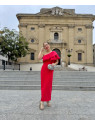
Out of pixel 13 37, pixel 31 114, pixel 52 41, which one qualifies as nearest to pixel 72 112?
pixel 31 114

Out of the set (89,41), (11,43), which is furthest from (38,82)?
(89,41)

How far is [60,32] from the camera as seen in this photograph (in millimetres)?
37500

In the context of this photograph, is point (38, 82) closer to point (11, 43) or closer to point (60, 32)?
point (11, 43)

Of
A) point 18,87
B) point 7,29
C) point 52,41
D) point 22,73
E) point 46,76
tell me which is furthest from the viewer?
point 52,41

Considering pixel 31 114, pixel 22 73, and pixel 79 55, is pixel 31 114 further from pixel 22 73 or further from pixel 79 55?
pixel 79 55

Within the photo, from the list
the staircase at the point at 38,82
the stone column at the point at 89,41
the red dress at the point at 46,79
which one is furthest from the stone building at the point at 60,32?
the red dress at the point at 46,79

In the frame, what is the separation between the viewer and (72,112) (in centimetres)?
428

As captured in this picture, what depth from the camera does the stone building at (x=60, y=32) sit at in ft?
122

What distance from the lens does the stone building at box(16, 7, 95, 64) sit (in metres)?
37.3

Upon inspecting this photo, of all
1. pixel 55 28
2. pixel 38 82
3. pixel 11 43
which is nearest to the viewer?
pixel 38 82

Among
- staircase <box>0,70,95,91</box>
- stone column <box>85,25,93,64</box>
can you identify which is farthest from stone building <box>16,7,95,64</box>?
staircase <box>0,70,95,91</box>

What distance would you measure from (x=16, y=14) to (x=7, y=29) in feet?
37.0

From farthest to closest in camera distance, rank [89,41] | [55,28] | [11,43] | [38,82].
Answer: [89,41] → [55,28] → [11,43] → [38,82]

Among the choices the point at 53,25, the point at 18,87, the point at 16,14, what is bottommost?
the point at 18,87
